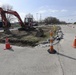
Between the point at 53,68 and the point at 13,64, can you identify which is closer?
the point at 53,68

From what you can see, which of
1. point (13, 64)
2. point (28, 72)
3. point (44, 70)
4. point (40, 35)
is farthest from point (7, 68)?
point (40, 35)

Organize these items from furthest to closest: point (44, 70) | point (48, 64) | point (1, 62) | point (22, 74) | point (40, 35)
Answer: point (40, 35) → point (1, 62) → point (48, 64) → point (44, 70) → point (22, 74)

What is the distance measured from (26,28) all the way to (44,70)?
80.8ft

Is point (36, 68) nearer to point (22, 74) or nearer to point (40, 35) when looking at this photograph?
point (22, 74)

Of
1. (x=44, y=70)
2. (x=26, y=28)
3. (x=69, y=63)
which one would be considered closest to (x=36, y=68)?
(x=44, y=70)

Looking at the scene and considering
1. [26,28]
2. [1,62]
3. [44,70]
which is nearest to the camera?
[44,70]

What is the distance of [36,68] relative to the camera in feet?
21.8

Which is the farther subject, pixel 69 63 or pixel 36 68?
pixel 69 63

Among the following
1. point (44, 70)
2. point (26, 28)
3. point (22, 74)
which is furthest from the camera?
point (26, 28)

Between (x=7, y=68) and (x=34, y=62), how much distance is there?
1.37 meters

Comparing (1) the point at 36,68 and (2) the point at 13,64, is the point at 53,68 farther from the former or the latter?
(2) the point at 13,64

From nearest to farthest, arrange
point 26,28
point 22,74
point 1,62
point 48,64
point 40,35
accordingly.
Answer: point 22,74
point 48,64
point 1,62
point 40,35
point 26,28

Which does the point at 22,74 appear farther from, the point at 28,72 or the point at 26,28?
the point at 26,28

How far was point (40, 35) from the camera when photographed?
1952cm
